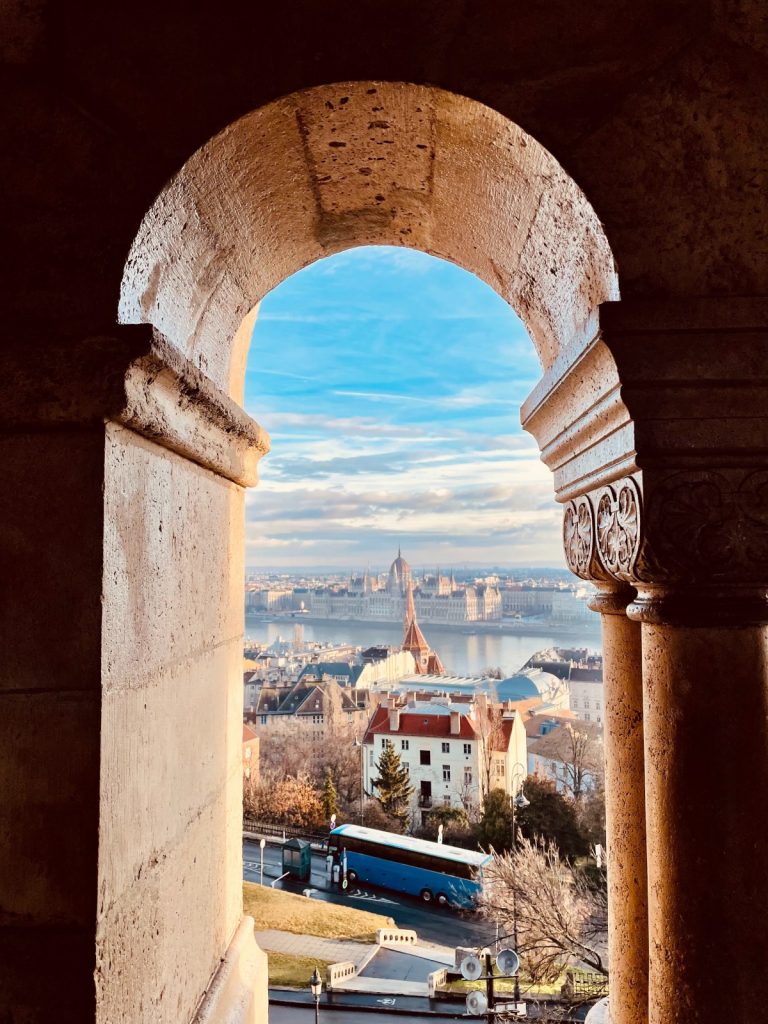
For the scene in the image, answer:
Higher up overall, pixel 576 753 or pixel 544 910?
pixel 576 753

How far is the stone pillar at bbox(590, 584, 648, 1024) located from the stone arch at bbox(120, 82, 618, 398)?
69cm

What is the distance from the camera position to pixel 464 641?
19844mm

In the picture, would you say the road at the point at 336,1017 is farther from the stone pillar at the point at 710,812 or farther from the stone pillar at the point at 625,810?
the stone pillar at the point at 710,812

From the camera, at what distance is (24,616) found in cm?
111

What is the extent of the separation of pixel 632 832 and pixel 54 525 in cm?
138

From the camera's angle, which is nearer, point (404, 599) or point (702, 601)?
point (702, 601)

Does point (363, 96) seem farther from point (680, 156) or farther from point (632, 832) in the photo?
point (632, 832)

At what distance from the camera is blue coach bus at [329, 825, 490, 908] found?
38.9 feet

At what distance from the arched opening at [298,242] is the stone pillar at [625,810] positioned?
49 cm

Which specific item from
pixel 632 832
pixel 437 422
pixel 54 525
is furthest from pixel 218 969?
pixel 437 422

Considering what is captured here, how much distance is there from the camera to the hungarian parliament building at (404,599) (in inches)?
790

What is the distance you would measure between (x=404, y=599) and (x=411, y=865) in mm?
9867

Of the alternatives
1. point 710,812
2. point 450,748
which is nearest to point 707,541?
point 710,812

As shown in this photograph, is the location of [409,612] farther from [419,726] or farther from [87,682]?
[87,682]
